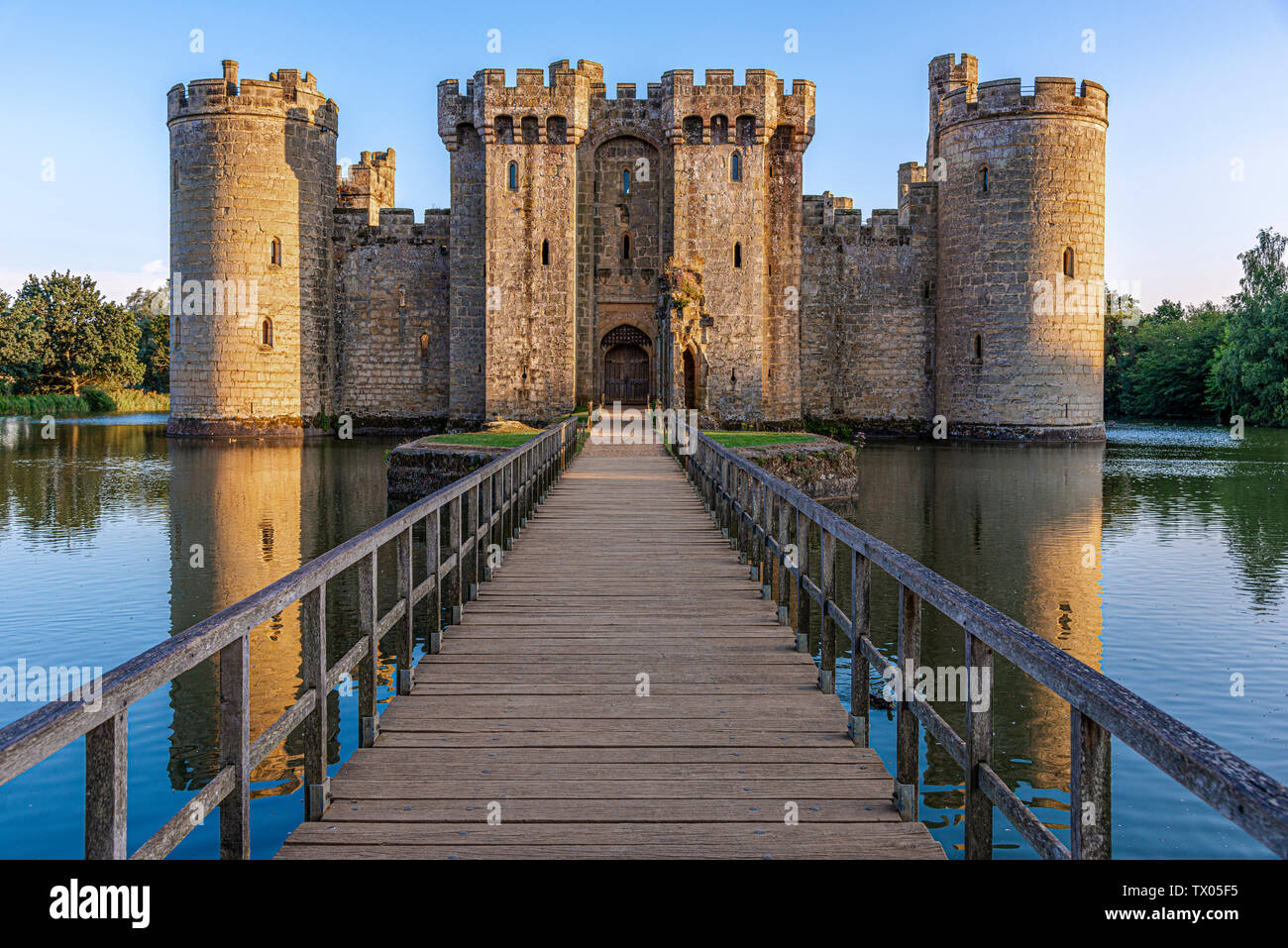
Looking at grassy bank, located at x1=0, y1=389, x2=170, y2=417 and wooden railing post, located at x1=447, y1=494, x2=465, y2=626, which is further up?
grassy bank, located at x1=0, y1=389, x2=170, y2=417

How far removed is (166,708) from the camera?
743 centimetres

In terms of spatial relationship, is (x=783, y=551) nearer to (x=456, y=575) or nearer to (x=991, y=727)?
(x=456, y=575)

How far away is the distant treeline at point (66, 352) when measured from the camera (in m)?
46.8

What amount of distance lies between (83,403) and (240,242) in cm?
2409

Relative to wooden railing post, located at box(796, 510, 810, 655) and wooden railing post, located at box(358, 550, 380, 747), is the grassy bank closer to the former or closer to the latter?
wooden railing post, located at box(796, 510, 810, 655)

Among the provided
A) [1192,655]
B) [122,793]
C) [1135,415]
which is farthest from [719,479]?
[1135,415]

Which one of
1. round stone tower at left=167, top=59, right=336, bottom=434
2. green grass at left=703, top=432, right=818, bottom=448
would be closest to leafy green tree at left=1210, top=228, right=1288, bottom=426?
green grass at left=703, top=432, right=818, bottom=448

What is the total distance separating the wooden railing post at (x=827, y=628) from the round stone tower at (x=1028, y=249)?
93.6 ft

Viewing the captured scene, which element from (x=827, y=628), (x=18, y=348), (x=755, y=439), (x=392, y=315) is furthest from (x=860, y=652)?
(x=18, y=348)

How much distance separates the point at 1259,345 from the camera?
1614 inches

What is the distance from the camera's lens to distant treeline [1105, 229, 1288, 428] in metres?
40.7

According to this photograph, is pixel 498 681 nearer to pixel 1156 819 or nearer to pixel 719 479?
pixel 1156 819

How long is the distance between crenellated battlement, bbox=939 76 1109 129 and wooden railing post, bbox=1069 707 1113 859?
1270 inches
